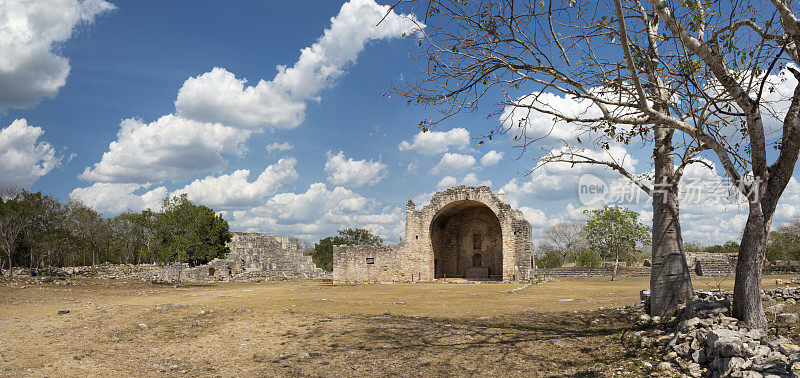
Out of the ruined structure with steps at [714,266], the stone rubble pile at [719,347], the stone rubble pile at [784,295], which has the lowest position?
the ruined structure with steps at [714,266]

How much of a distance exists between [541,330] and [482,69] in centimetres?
458

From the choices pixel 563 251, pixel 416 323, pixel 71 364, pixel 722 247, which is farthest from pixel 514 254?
pixel 722 247

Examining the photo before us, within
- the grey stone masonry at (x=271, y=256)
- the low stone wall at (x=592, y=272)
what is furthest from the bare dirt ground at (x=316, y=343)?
the grey stone masonry at (x=271, y=256)

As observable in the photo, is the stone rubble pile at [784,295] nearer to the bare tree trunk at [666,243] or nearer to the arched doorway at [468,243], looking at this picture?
the bare tree trunk at [666,243]

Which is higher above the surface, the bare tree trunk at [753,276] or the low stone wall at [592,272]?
the bare tree trunk at [753,276]

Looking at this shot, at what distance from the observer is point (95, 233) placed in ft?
139

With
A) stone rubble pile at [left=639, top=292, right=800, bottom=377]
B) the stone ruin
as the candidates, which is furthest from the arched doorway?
stone rubble pile at [left=639, top=292, right=800, bottom=377]

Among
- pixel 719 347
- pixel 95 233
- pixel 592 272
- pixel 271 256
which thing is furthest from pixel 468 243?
pixel 95 233

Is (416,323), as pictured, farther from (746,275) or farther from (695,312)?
(746,275)

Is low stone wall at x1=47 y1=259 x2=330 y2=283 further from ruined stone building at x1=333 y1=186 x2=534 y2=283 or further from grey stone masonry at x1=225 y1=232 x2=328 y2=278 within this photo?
ruined stone building at x1=333 y1=186 x2=534 y2=283

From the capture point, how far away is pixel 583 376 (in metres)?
5.38

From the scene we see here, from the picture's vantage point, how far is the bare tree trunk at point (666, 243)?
7266mm

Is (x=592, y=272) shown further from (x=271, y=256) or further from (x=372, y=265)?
(x=271, y=256)

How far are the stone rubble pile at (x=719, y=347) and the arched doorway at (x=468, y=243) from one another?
26.1 metres
